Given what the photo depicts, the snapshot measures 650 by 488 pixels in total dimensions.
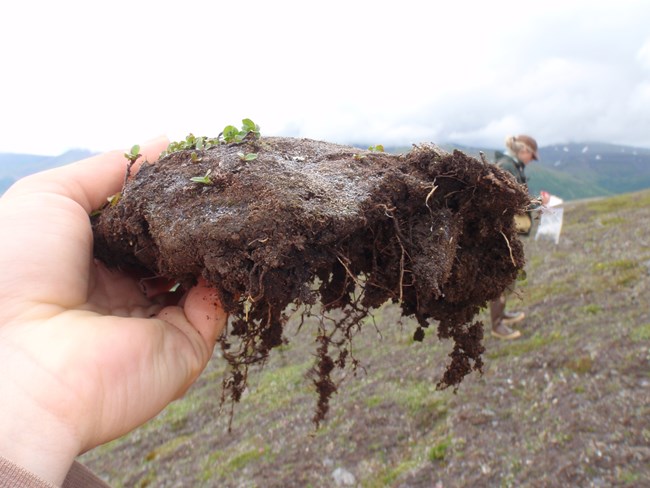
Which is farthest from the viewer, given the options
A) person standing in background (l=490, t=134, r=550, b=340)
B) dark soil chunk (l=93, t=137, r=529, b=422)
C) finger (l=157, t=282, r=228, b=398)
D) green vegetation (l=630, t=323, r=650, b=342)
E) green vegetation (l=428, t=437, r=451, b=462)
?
green vegetation (l=630, t=323, r=650, b=342)

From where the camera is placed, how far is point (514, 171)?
734 cm

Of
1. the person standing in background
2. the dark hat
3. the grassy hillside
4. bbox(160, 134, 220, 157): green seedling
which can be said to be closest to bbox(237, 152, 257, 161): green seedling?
bbox(160, 134, 220, 157): green seedling

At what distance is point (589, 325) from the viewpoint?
29.8 ft

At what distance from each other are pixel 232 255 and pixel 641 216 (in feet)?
80.8

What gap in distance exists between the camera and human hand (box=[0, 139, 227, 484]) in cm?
216

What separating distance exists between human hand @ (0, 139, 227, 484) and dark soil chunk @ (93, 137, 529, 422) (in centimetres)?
27

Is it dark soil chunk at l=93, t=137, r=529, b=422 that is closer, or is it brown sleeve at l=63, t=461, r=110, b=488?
dark soil chunk at l=93, t=137, r=529, b=422

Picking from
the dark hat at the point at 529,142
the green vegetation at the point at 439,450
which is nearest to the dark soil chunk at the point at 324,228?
the green vegetation at the point at 439,450

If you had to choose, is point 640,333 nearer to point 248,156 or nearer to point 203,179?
point 248,156

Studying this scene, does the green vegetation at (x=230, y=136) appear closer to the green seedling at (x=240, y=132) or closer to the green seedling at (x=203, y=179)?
the green seedling at (x=240, y=132)

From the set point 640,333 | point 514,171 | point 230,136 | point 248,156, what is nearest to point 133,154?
point 230,136

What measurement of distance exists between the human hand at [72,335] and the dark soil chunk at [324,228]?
0.27 metres

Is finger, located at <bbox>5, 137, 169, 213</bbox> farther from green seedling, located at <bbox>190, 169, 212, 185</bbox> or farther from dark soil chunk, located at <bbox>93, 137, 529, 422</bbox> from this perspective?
green seedling, located at <bbox>190, 169, 212, 185</bbox>

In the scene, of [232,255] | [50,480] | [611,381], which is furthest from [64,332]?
[611,381]
